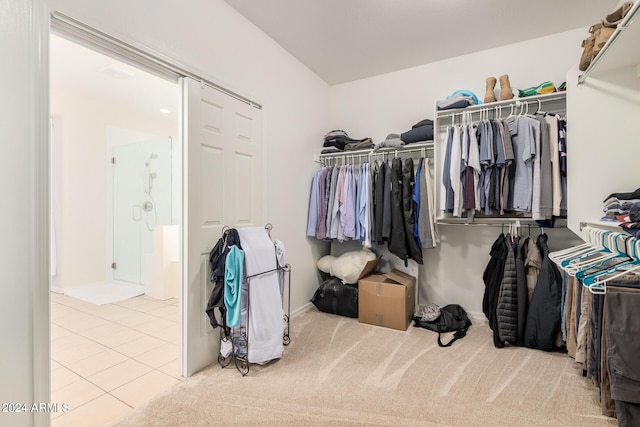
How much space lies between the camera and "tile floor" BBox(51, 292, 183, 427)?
5.50ft

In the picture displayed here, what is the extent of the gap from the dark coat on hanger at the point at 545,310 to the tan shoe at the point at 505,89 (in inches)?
54.1

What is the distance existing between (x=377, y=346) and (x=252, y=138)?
6.47 feet

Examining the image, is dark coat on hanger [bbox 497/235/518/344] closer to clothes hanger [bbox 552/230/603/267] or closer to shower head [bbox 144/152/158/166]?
clothes hanger [bbox 552/230/603/267]

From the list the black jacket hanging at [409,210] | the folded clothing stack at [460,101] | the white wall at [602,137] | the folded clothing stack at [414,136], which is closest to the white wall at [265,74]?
the folded clothing stack at [414,136]

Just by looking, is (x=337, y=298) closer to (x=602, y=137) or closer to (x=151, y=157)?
(x=602, y=137)

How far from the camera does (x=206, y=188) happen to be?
2.06m

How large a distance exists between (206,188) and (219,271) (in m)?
0.58

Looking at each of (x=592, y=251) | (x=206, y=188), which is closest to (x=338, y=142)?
(x=206, y=188)

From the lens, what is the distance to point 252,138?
2.47 m

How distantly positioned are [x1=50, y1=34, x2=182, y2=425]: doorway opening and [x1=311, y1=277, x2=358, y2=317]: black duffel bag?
4.49ft

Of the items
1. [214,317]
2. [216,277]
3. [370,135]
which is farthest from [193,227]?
[370,135]

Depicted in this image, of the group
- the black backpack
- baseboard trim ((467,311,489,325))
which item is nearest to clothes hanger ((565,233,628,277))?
the black backpack

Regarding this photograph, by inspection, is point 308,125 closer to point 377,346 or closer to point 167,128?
point 377,346

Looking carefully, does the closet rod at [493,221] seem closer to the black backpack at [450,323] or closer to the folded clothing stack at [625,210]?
the folded clothing stack at [625,210]
